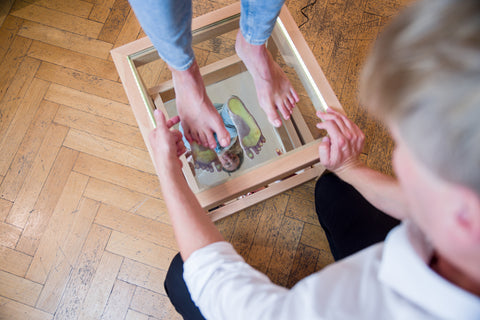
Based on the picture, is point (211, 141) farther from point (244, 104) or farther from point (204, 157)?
point (244, 104)

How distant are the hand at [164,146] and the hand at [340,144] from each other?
363 millimetres

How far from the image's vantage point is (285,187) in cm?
112

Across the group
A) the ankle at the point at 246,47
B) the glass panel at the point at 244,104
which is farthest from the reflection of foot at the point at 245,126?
the ankle at the point at 246,47

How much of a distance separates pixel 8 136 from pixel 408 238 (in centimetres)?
149

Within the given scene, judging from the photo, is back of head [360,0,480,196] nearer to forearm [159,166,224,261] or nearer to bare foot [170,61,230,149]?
forearm [159,166,224,261]

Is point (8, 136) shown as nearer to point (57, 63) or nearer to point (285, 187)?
point (57, 63)

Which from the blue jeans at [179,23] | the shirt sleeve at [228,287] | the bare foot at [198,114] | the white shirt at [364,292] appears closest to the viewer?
the white shirt at [364,292]

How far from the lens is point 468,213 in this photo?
0.29 metres

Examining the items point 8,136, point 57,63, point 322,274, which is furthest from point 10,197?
point 322,274

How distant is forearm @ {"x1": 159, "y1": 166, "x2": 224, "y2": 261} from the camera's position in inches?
23.1

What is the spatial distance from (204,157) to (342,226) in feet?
1.44

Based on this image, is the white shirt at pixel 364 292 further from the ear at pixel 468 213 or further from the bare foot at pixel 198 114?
the bare foot at pixel 198 114

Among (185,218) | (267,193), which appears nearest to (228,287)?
(185,218)

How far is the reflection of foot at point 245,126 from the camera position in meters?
0.92
